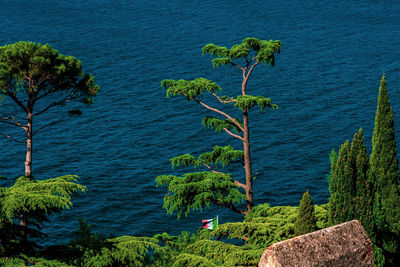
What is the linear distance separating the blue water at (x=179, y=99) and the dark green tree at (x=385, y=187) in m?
24.7

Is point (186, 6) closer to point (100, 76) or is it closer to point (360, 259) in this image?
point (100, 76)

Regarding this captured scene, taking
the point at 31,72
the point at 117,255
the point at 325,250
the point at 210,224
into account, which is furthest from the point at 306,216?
the point at 31,72

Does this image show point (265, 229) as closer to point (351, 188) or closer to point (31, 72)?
point (351, 188)

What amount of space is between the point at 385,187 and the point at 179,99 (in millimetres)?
52690

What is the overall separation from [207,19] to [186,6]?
12.8 meters

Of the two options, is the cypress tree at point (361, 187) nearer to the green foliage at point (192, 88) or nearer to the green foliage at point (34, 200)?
the green foliage at point (34, 200)

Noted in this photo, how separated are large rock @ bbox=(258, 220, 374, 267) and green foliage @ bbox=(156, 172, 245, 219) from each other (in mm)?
16200

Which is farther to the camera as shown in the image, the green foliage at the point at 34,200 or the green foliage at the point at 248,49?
the green foliage at the point at 248,49

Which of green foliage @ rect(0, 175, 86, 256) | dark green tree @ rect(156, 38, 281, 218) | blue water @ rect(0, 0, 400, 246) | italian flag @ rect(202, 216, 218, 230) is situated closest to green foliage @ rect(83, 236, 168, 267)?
green foliage @ rect(0, 175, 86, 256)

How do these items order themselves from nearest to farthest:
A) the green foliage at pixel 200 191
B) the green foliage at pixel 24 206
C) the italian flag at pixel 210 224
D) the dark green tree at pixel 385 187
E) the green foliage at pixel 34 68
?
1. the green foliage at pixel 24 206
2. the dark green tree at pixel 385 187
3. the green foliage at pixel 200 191
4. the green foliage at pixel 34 68
5. the italian flag at pixel 210 224

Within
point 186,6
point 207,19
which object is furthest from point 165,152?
point 186,6

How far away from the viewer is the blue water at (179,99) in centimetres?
5066

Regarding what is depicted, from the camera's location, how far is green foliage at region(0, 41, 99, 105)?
90.2ft

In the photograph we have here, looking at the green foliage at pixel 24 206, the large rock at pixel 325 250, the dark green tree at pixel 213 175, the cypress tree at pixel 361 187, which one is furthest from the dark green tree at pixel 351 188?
the large rock at pixel 325 250
